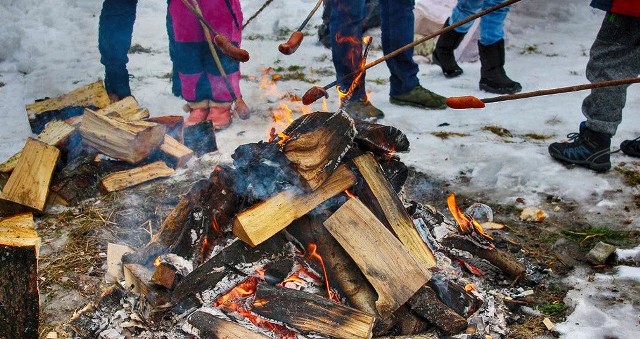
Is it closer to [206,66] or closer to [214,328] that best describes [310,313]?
[214,328]

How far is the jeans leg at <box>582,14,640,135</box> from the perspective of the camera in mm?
4133

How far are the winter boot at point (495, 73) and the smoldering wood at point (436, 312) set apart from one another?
12.8 feet

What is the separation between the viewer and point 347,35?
17.8 feet

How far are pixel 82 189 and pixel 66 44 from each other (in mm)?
3798

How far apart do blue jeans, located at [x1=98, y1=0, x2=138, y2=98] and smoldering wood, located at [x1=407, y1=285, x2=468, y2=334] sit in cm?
393

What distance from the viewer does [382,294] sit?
2.72 meters

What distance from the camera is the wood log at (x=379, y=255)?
8.90ft

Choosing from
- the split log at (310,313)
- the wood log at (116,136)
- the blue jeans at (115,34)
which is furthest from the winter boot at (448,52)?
the split log at (310,313)

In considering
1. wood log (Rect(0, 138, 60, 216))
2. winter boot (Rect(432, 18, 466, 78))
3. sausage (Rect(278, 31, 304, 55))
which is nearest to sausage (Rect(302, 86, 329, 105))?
sausage (Rect(278, 31, 304, 55))

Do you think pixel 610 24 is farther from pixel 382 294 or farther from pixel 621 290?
pixel 382 294

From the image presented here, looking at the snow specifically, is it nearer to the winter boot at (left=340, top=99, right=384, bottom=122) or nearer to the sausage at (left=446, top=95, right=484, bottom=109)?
the winter boot at (left=340, top=99, right=384, bottom=122)

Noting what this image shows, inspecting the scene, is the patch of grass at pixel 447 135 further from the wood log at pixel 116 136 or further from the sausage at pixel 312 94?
the wood log at pixel 116 136

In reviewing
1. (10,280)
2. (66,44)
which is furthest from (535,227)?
(66,44)

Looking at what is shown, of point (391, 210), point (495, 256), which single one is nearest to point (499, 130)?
point (495, 256)
